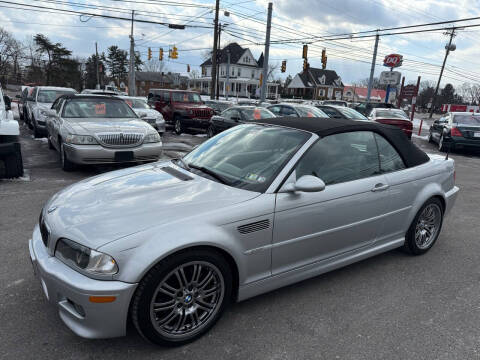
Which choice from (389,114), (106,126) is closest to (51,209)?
(106,126)

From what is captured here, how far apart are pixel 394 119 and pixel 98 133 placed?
12.6 metres

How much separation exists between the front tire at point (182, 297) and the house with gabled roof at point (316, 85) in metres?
78.4

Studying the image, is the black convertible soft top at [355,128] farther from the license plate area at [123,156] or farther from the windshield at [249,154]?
the license plate area at [123,156]

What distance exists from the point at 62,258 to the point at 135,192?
706 mm

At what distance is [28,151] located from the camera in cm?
916

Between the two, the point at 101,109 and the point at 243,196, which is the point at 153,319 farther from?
the point at 101,109

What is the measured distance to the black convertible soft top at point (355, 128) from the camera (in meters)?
3.24

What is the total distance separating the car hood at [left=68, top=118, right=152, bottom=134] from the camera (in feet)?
22.3

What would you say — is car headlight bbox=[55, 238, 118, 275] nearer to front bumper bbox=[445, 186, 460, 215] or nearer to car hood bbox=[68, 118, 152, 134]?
front bumper bbox=[445, 186, 460, 215]

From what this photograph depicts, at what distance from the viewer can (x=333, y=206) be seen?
9.68 ft

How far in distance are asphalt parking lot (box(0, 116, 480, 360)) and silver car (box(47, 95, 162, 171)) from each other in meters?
2.75

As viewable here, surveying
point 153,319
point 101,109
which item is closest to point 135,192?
point 153,319

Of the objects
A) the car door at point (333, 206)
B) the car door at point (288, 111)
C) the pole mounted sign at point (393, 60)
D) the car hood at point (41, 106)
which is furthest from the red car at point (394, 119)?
the pole mounted sign at point (393, 60)

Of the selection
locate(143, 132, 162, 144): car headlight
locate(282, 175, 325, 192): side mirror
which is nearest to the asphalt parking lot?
locate(282, 175, 325, 192): side mirror
